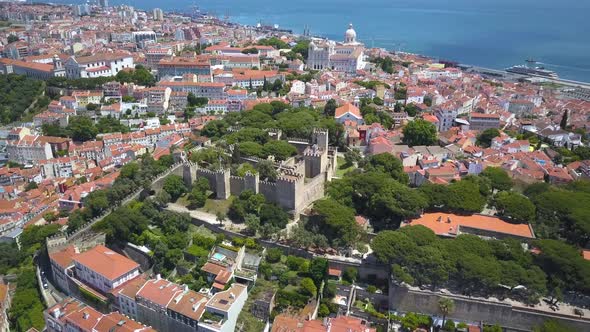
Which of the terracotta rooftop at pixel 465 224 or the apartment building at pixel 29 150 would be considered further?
the apartment building at pixel 29 150

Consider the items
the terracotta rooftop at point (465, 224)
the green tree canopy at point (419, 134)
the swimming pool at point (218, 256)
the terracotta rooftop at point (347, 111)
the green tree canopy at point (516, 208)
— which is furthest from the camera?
the terracotta rooftop at point (347, 111)

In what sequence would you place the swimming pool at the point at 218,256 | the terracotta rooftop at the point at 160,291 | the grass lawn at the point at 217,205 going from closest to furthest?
the terracotta rooftop at the point at 160,291, the swimming pool at the point at 218,256, the grass lawn at the point at 217,205

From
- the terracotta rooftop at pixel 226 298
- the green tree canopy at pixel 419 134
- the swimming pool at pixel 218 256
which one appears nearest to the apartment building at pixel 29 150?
the swimming pool at pixel 218 256

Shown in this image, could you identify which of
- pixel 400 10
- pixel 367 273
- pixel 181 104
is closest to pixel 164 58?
pixel 181 104

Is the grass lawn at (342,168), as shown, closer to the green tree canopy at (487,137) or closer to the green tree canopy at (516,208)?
the green tree canopy at (516,208)

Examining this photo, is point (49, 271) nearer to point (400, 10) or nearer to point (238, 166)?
point (238, 166)
